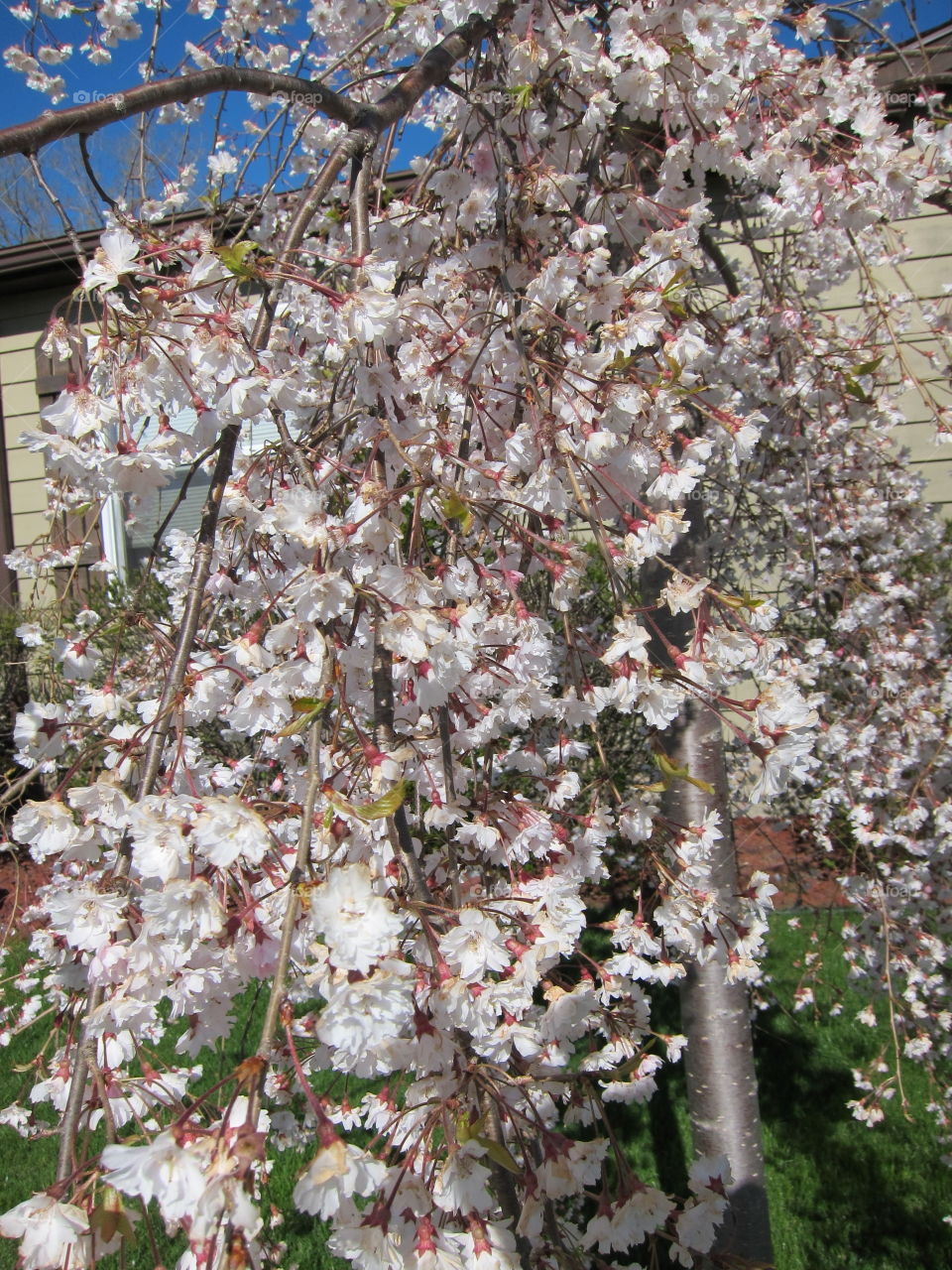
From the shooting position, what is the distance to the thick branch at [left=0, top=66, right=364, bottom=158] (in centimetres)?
110

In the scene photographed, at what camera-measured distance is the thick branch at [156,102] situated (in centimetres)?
110

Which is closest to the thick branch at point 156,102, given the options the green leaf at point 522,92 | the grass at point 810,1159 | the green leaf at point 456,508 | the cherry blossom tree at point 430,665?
the cherry blossom tree at point 430,665

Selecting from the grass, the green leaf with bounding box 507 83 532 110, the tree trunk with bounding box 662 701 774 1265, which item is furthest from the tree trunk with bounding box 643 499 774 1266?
the green leaf with bounding box 507 83 532 110

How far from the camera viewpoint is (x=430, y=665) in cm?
124

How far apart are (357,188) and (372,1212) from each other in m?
1.54

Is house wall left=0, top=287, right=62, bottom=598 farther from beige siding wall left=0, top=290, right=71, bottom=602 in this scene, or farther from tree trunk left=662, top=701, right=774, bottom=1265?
tree trunk left=662, top=701, right=774, bottom=1265

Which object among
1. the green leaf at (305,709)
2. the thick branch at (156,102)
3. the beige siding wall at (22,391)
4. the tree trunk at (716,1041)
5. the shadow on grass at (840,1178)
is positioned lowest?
the shadow on grass at (840,1178)

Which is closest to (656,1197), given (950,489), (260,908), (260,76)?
(260,908)

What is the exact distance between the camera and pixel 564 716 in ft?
5.63

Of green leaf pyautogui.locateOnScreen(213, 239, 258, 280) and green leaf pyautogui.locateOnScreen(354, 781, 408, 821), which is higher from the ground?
green leaf pyautogui.locateOnScreen(213, 239, 258, 280)

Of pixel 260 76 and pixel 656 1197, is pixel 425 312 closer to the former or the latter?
pixel 260 76

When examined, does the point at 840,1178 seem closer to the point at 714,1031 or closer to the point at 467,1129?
the point at 714,1031

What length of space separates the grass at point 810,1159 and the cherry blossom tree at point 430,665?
772mm

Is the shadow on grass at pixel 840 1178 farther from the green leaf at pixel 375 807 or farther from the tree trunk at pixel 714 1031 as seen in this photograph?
the green leaf at pixel 375 807
